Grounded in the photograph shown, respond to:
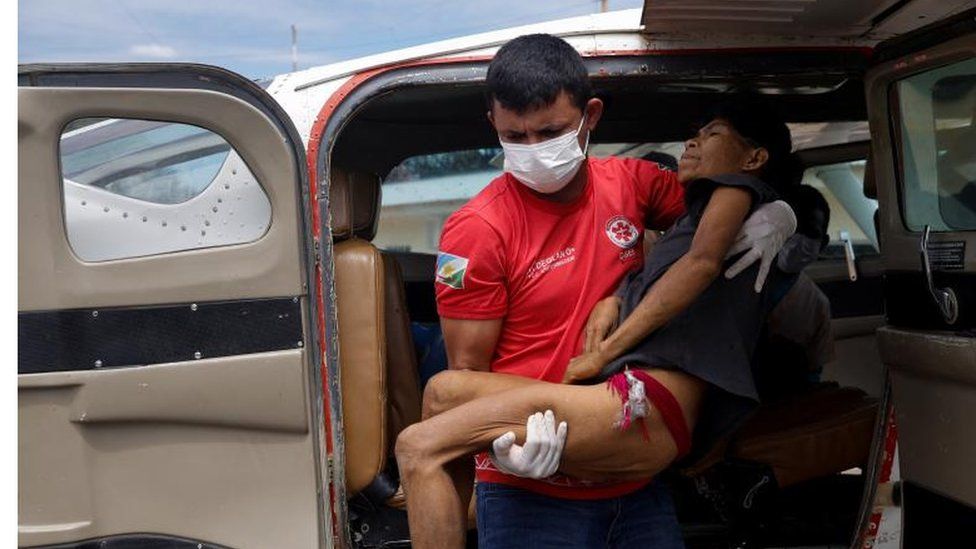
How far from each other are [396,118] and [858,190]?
260 cm

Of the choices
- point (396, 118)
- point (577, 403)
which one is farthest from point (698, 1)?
point (396, 118)

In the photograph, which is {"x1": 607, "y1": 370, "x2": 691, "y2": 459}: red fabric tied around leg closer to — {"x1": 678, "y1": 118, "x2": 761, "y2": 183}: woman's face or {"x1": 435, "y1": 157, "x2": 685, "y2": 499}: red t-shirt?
{"x1": 435, "y1": 157, "x2": 685, "y2": 499}: red t-shirt

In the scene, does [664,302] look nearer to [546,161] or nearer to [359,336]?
[546,161]

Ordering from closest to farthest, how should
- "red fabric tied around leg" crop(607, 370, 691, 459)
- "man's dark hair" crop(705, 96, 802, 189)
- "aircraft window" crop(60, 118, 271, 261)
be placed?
1. "red fabric tied around leg" crop(607, 370, 691, 459)
2. "man's dark hair" crop(705, 96, 802, 189)
3. "aircraft window" crop(60, 118, 271, 261)

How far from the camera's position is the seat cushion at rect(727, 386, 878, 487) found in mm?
3850

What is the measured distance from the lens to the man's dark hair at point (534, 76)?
263cm

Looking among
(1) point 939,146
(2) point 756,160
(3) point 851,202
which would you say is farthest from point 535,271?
(3) point 851,202

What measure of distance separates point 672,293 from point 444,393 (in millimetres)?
603

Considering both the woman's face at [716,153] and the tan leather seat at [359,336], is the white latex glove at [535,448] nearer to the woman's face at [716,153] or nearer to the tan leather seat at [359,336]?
the woman's face at [716,153]

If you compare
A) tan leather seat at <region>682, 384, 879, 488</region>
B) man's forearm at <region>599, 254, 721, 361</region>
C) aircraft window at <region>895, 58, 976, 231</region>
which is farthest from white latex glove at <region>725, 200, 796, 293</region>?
tan leather seat at <region>682, 384, 879, 488</region>

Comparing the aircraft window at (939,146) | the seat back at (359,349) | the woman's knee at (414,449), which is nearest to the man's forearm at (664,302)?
the woman's knee at (414,449)

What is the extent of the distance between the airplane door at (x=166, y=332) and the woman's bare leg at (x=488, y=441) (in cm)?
66

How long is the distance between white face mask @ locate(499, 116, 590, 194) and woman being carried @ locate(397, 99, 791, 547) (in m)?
0.32

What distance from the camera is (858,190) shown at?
18.5ft
